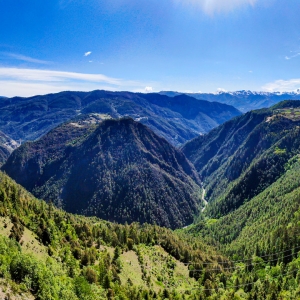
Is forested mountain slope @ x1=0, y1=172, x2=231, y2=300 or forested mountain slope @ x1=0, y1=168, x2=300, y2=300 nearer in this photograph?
forested mountain slope @ x1=0, y1=172, x2=231, y2=300

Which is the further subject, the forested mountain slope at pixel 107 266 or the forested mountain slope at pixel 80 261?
the forested mountain slope at pixel 107 266

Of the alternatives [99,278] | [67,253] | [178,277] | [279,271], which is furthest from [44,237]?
[279,271]

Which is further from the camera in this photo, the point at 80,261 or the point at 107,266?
the point at 107,266

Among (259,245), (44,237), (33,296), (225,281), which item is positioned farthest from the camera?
(259,245)

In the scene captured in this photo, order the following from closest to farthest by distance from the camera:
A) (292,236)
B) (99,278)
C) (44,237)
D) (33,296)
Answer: (33,296) < (99,278) < (44,237) < (292,236)

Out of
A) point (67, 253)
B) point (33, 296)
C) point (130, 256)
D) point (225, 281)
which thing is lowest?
point (225, 281)

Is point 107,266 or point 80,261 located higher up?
point 80,261

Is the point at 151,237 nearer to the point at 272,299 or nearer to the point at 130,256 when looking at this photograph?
the point at 130,256

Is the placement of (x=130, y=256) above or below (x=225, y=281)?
above

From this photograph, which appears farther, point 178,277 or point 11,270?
point 178,277
